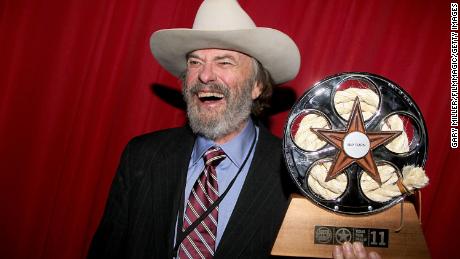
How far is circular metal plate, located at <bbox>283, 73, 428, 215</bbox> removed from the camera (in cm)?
100

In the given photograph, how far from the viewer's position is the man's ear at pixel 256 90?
5.27 feet

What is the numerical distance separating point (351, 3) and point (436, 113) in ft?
2.21

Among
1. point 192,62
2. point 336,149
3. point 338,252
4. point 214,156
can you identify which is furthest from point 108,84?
point 338,252

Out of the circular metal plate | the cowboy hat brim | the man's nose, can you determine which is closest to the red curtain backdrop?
the cowboy hat brim

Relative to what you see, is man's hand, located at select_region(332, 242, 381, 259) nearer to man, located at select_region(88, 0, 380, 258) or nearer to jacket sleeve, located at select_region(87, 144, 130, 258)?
man, located at select_region(88, 0, 380, 258)

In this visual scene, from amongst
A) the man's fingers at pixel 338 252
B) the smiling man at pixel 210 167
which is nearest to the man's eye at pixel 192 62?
the smiling man at pixel 210 167

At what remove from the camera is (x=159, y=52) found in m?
1.60

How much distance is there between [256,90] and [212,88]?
0.92 feet

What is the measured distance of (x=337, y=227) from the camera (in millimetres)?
1016

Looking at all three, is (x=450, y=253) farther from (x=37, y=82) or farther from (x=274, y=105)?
(x=37, y=82)

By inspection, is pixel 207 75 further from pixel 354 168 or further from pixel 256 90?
pixel 354 168

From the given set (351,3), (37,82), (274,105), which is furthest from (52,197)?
(351,3)

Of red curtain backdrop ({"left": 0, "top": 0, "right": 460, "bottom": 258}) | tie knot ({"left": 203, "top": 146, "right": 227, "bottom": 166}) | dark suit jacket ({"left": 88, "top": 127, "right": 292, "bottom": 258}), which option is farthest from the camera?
red curtain backdrop ({"left": 0, "top": 0, "right": 460, "bottom": 258})

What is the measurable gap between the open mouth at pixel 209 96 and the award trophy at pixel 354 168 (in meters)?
0.50
